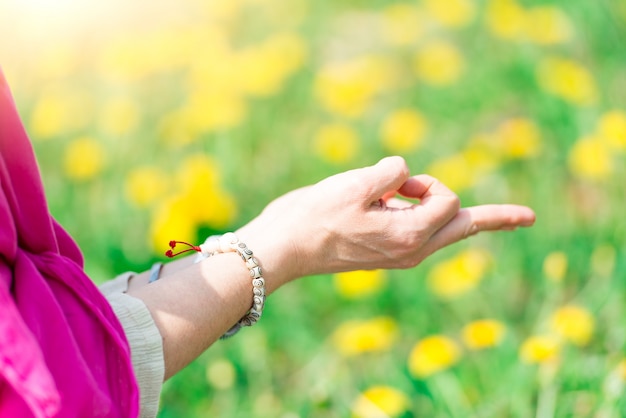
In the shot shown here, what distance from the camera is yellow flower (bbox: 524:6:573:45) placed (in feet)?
9.62

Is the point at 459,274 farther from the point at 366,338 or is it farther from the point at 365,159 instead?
the point at 365,159

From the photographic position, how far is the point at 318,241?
1.22 meters

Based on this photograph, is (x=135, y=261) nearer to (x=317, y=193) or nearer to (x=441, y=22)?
(x=317, y=193)

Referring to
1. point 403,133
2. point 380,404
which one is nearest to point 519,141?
point 403,133

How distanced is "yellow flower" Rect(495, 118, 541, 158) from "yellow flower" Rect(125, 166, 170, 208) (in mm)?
941

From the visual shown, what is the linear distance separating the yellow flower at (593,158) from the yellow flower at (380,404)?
85 centimetres

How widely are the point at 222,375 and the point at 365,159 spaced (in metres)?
0.96

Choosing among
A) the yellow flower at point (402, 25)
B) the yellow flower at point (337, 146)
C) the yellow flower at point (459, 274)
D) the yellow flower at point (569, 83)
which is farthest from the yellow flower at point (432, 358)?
the yellow flower at point (402, 25)

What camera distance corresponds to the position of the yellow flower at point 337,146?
→ 2.53 metres

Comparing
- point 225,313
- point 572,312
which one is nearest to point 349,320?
point 572,312

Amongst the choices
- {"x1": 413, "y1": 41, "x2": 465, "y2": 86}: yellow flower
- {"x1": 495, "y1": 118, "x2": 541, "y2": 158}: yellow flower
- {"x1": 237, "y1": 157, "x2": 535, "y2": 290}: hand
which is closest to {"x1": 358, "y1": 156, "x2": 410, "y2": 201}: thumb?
{"x1": 237, "y1": 157, "x2": 535, "y2": 290}: hand

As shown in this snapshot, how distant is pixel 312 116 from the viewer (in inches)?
117

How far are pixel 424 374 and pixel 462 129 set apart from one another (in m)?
1.21

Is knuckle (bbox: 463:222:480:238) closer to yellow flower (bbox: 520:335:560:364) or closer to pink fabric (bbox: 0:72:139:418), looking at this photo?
yellow flower (bbox: 520:335:560:364)
